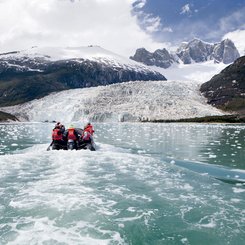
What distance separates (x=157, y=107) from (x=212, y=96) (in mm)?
53923

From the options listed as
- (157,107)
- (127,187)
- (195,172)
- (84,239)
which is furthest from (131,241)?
(157,107)

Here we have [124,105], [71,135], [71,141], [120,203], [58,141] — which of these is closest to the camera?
[120,203]

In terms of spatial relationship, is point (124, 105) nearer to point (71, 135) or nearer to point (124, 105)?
point (124, 105)

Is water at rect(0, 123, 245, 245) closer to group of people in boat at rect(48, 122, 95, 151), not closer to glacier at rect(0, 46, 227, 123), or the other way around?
group of people in boat at rect(48, 122, 95, 151)

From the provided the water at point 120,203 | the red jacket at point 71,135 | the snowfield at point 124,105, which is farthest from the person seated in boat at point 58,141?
the snowfield at point 124,105

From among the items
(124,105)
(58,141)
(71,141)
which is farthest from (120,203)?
(124,105)

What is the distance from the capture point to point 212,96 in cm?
18425

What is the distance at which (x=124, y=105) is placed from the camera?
14675cm

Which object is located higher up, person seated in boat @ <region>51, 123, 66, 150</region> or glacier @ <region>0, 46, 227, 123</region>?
glacier @ <region>0, 46, 227, 123</region>

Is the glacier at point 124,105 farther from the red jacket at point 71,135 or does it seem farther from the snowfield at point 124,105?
the red jacket at point 71,135

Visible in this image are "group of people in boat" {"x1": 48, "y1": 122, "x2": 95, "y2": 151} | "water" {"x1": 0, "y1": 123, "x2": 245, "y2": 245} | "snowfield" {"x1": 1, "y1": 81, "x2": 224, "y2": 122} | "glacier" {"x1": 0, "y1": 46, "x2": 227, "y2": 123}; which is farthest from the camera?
"snowfield" {"x1": 1, "y1": 81, "x2": 224, "y2": 122}

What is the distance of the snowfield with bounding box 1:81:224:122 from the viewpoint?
139125 millimetres

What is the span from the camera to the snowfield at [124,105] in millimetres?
139125

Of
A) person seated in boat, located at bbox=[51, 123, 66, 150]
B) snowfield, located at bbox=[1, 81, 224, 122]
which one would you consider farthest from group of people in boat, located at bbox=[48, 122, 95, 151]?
snowfield, located at bbox=[1, 81, 224, 122]
